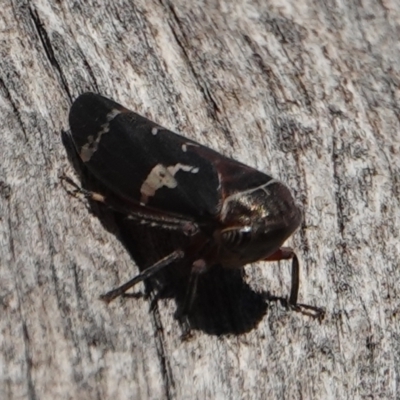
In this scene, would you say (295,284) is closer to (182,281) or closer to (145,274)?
(182,281)


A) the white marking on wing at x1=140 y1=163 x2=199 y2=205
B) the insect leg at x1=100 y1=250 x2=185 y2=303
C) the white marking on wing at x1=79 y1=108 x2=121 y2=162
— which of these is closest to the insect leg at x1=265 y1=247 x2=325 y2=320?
the insect leg at x1=100 y1=250 x2=185 y2=303

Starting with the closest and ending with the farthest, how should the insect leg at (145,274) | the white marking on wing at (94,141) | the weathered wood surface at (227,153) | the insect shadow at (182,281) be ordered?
the weathered wood surface at (227,153), the insect leg at (145,274), the insect shadow at (182,281), the white marking on wing at (94,141)

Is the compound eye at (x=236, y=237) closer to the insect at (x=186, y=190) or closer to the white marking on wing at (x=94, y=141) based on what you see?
the insect at (x=186, y=190)

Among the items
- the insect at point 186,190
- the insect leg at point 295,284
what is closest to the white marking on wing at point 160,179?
the insect at point 186,190

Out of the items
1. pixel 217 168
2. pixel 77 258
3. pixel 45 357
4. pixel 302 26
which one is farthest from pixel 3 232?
pixel 302 26

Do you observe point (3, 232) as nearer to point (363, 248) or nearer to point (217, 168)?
point (217, 168)

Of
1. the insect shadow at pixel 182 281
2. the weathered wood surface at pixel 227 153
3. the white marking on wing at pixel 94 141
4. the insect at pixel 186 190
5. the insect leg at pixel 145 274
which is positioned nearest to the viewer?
the weathered wood surface at pixel 227 153

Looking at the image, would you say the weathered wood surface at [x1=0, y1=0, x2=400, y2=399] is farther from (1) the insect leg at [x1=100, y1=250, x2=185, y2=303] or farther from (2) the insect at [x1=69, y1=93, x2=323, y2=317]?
(2) the insect at [x1=69, y1=93, x2=323, y2=317]

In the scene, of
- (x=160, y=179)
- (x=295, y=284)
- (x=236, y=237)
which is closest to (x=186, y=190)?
(x=160, y=179)
